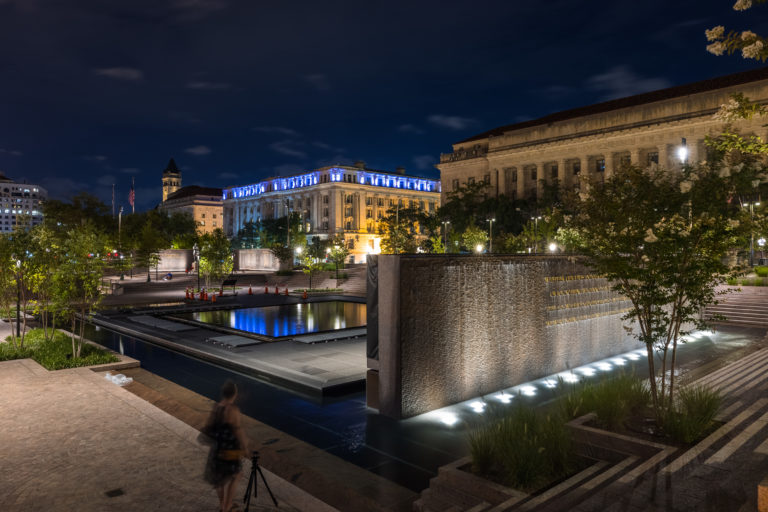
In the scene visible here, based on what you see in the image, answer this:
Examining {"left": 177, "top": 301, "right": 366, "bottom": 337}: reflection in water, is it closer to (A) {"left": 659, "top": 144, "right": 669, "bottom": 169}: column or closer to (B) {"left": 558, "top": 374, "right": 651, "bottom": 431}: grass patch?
(B) {"left": 558, "top": 374, "right": 651, "bottom": 431}: grass patch

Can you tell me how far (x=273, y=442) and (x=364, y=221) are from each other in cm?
9961

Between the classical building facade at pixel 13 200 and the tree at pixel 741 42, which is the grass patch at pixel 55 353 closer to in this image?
the tree at pixel 741 42

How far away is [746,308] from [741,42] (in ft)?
76.4

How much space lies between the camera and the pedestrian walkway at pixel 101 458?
635 cm

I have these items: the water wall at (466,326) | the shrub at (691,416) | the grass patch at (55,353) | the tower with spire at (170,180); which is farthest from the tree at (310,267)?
Answer: the tower with spire at (170,180)

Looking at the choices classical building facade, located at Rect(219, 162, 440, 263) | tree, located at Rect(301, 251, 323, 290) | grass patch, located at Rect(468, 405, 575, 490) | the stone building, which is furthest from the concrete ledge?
the stone building

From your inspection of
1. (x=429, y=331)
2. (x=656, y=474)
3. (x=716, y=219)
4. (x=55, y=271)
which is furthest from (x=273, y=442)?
(x=55, y=271)

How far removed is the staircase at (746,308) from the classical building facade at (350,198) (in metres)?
76.7

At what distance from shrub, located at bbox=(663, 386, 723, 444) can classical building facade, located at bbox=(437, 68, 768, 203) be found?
52948mm

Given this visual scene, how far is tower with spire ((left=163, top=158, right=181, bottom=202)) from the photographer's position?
184 meters

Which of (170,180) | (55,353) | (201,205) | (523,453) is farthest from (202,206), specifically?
(523,453)

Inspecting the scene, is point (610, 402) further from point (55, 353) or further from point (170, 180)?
point (170, 180)

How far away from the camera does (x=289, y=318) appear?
2503 centimetres

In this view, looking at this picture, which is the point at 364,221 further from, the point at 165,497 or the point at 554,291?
the point at 165,497
